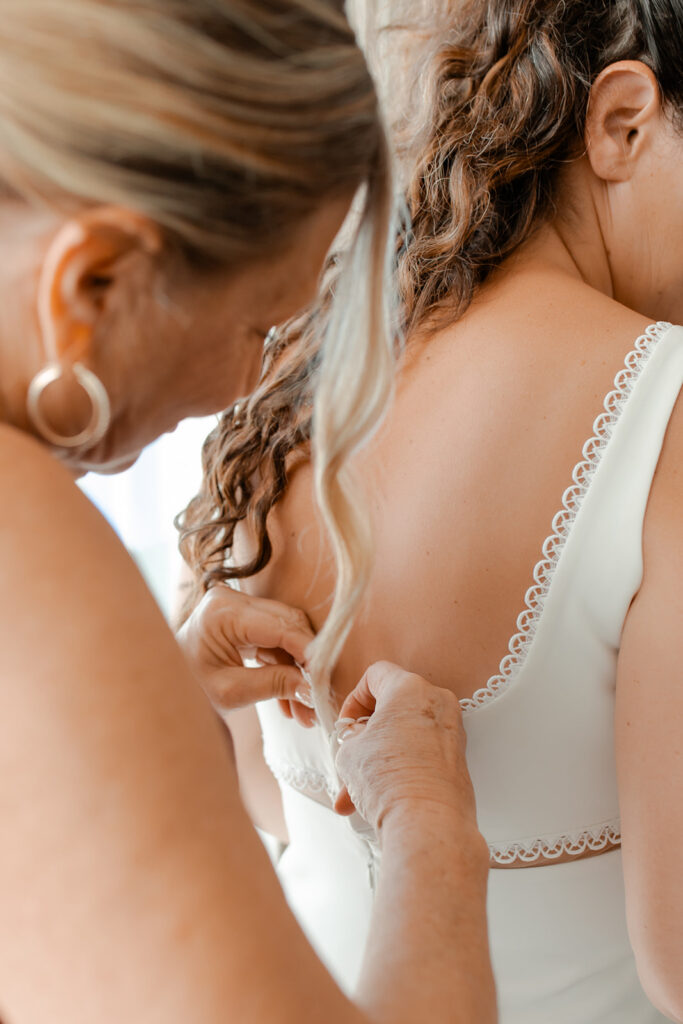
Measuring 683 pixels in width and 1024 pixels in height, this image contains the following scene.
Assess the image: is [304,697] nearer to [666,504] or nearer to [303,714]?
[303,714]

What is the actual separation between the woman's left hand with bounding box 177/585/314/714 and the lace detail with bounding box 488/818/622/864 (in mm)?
275

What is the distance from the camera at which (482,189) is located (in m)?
1.05

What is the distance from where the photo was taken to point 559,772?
1037 mm

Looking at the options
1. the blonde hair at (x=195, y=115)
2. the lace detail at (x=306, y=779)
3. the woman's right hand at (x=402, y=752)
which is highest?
the blonde hair at (x=195, y=115)

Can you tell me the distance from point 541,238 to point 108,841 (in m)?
0.81

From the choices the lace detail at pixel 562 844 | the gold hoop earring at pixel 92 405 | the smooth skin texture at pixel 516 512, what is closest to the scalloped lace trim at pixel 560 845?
the lace detail at pixel 562 844

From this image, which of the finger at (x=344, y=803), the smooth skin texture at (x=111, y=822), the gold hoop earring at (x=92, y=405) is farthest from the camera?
the finger at (x=344, y=803)

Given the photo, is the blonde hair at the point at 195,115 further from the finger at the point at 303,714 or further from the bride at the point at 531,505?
the finger at the point at 303,714

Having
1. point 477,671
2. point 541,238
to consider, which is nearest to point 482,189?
point 541,238

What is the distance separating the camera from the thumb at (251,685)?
1.08m

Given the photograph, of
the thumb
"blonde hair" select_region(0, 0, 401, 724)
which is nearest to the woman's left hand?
the thumb

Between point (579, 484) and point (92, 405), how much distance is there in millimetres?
459

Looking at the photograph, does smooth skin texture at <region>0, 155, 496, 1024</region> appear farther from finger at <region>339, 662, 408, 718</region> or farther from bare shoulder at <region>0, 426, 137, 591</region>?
finger at <region>339, 662, 408, 718</region>

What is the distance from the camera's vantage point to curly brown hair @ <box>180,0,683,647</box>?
1.04 meters
